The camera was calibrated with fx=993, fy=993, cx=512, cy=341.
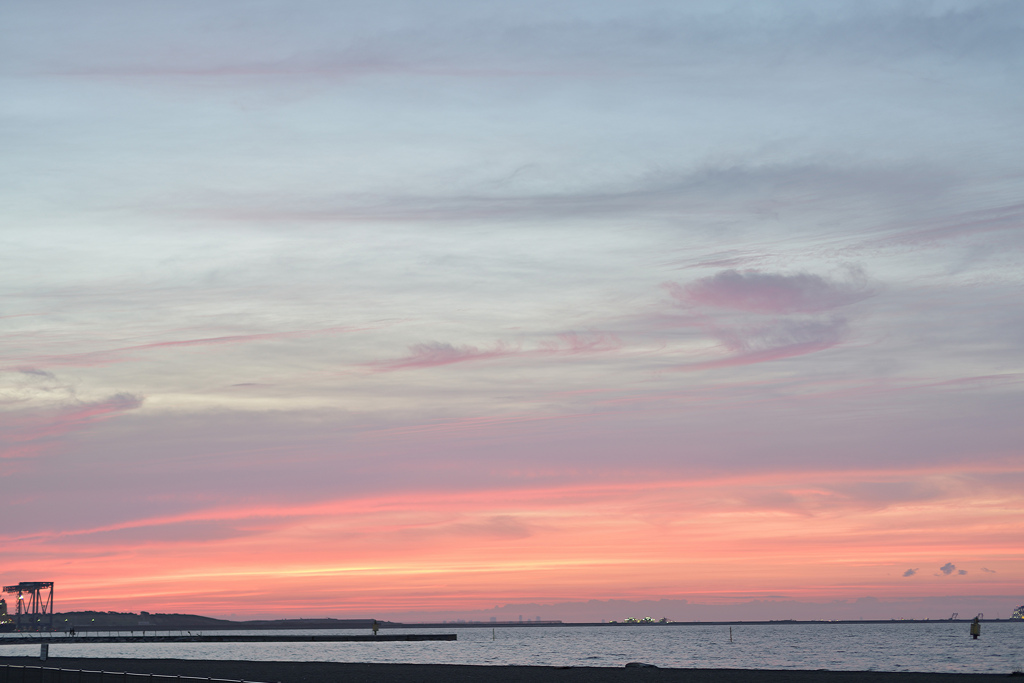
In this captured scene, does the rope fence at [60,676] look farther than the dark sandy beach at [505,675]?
No

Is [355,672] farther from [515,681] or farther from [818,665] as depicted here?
[818,665]

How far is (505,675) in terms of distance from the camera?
75.4m

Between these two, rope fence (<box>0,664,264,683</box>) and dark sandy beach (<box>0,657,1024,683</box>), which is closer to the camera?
rope fence (<box>0,664,264,683</box>)

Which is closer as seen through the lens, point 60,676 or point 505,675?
point 60,676

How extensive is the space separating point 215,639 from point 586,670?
126090 mm

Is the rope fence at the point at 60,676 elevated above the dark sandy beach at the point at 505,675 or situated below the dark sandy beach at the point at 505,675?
above

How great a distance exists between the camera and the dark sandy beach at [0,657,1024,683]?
6725 centimetres

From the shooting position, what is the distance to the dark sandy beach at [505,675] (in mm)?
67250

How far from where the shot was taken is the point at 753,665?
120688 millimetres

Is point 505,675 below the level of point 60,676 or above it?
below

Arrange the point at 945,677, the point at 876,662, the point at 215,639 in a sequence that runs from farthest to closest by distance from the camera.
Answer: the point at 215,639, the point at 876,662, the point at 945,677

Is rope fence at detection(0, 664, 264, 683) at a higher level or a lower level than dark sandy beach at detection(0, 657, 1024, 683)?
higher

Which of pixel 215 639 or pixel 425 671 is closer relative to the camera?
pixel 425 671

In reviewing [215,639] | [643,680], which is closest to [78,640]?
[215,639]
